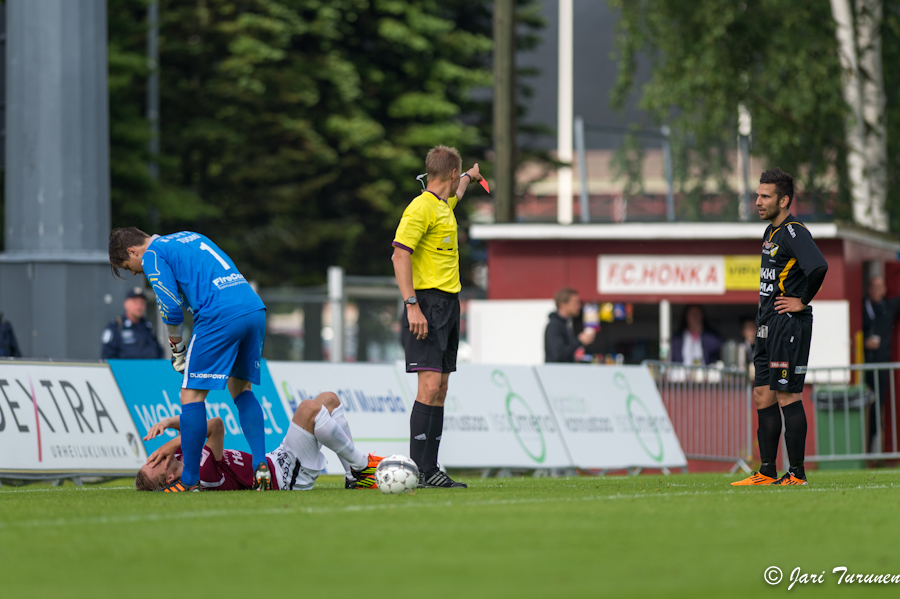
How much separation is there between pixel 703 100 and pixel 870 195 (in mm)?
3952

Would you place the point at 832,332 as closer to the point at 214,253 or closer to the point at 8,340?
the point at 8,340

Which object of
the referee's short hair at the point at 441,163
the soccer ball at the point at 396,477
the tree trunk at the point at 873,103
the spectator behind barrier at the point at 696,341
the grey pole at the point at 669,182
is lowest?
the soccer ball at the point at 396,477

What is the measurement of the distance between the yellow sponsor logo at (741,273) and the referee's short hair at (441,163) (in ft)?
39.3

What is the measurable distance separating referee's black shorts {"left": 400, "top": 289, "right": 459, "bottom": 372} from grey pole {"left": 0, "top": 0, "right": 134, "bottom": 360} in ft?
20.2

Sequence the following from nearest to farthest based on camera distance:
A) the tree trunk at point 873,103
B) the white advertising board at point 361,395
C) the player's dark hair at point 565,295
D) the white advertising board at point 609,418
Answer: the white advertising board at point 361,395
the white advertising board at point 609,418
the player's dark hair at point 565,295
the tree trunk at point 873,103

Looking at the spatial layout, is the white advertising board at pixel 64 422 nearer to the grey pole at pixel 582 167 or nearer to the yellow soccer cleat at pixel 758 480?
the yellow soccer cleat at pixel 758 480

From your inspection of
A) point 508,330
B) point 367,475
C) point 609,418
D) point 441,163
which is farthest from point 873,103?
point 367,475

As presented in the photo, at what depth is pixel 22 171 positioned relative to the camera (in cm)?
1334

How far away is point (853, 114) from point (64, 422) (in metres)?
17.7

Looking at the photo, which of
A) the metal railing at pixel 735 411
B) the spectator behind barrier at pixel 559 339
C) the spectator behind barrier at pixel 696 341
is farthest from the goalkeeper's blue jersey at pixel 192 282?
the spectator behind barrier at pixel 696 341

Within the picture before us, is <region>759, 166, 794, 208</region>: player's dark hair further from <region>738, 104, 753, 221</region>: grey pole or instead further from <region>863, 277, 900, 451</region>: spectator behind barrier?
<region>738, 104, 753, 221</region>: grey pole

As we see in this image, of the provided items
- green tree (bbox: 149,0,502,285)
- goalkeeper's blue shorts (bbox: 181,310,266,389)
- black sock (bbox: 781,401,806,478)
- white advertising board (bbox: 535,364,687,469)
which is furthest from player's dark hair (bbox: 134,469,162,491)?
green tree (bbox: 149,0,502,285)

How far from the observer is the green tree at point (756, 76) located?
2491 cm

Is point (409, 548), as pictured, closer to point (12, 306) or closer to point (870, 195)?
point (12, 306)
